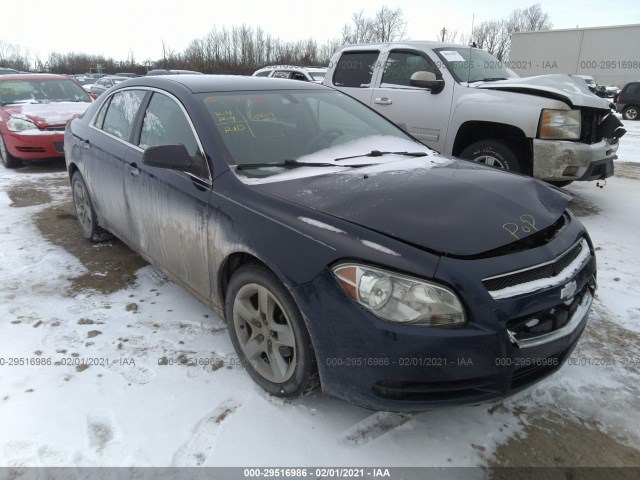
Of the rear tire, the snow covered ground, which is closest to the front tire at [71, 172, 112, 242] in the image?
the snow covered ground

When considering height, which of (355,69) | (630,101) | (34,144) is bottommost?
(34,144)

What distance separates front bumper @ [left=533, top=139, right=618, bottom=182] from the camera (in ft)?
15.9

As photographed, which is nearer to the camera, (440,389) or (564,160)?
(440,389)

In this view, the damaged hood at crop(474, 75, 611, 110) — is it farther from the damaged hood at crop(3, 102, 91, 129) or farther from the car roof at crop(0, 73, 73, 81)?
the car roof at crop(0, 73, 73, 81)

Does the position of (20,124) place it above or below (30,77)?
below

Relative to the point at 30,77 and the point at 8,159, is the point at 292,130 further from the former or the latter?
the point at 30,77

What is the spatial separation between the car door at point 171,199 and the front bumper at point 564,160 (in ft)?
12.7

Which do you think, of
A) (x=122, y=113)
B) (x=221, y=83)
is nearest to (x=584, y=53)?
(x=221, y=83)

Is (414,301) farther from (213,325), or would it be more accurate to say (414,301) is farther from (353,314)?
(213,325)

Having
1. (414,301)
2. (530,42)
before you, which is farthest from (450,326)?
(530,42)

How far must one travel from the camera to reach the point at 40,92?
859cm

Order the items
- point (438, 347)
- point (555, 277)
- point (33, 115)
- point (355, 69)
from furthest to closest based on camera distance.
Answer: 1. point (33, 115)
2. point (355, 69)
3. point (555, 277)
4. point (438, 347)

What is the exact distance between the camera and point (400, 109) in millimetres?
6043

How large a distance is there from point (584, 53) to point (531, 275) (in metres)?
34.9
